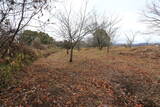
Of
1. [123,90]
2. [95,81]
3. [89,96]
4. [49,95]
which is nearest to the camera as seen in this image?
[49,95]

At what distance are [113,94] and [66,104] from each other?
1826mm

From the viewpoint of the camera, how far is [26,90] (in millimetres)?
3801

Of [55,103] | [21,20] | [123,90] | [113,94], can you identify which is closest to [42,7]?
[21,20]

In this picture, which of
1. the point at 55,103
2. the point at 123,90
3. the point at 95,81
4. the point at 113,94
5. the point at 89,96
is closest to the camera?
the point at 55,103

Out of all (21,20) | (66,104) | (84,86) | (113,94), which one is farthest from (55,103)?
(21,20)

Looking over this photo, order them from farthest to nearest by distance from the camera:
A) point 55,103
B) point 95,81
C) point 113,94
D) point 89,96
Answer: point 95,81
point 113,94
point 89,96
point 55,103

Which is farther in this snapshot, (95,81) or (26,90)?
(95,81)

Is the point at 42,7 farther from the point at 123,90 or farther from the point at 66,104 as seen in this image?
the point at 123,90

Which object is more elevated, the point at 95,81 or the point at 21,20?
the point at 21,20

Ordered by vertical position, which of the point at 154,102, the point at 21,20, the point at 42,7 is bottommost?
the point at 154,102

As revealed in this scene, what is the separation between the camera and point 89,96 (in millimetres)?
3893

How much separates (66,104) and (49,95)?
2.07ft

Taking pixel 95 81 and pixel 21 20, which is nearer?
pixel 21 20

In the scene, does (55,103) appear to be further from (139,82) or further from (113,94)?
(139,82)
